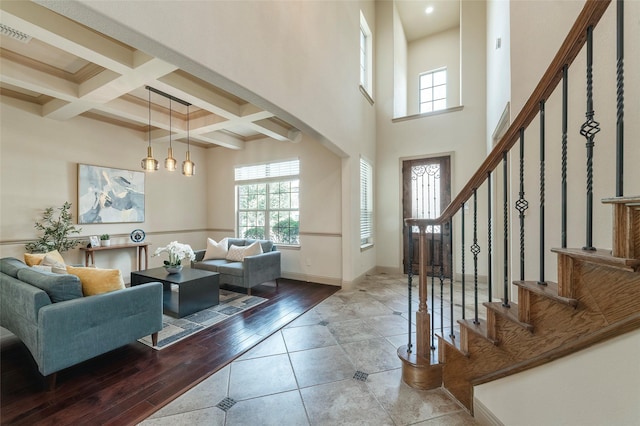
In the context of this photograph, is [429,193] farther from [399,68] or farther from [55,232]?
[55,232]

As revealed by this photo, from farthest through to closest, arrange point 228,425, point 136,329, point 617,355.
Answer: point 136,329, point 228,425, point 617,355

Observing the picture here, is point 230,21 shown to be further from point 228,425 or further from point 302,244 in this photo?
point 302,244

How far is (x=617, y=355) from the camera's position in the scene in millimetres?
897

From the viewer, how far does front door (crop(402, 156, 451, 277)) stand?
16.6 feet

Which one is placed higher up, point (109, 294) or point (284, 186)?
point (284, 186)

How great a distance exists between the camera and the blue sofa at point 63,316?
1.89 m

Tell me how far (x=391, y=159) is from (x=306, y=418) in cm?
484

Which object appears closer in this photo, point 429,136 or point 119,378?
point 119,378

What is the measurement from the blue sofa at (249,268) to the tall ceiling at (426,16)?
5683 mm

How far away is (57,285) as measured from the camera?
2.00 m

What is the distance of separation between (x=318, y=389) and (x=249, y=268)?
246cm

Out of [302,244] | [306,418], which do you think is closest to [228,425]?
[306,418]

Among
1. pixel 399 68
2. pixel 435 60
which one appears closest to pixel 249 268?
pixel 399 68

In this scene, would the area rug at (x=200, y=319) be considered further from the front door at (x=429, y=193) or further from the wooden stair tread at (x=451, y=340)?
the front door at (x=429, y=193)
